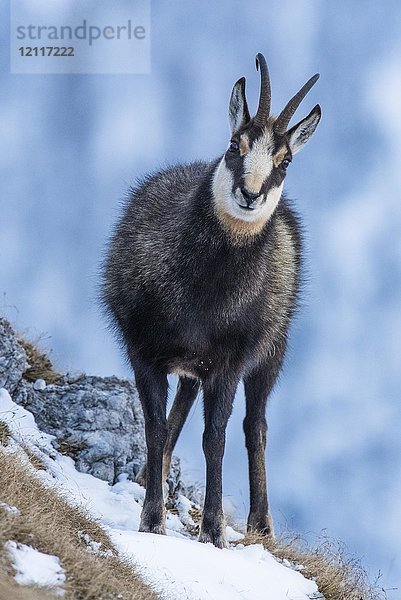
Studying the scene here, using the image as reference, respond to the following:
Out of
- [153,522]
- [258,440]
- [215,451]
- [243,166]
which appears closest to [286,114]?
[243,166]

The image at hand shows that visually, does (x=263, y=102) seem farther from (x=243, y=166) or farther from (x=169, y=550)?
(x=169, y=550)

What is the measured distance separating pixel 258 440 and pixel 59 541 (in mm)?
4516

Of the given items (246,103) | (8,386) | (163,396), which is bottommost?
(163,396)

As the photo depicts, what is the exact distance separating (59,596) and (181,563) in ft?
6.70

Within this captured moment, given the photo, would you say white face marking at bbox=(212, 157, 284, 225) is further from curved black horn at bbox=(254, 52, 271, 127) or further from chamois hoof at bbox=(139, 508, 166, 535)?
chamois hoof at bbox=(139, 508, 166, 535)

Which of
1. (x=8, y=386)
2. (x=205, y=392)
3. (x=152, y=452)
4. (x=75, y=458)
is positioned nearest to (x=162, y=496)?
(x=152, y=452)

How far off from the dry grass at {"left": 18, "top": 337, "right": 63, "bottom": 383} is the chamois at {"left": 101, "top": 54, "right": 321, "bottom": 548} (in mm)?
2364

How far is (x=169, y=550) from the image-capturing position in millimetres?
7309

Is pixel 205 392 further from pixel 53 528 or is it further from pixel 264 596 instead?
pixel 53 528

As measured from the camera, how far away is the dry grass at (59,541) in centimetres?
533

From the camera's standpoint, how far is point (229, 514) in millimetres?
10672

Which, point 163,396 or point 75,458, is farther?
point 75,458

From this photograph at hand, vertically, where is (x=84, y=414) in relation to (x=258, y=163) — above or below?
below

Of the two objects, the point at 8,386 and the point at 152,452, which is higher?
the point at 8,386
